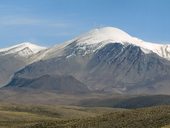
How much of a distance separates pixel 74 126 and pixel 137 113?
13.6 metres

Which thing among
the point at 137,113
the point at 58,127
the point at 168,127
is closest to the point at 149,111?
the point at 137,113

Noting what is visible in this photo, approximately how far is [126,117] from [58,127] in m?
13.5

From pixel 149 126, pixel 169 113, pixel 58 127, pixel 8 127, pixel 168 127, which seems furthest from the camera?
pixel 8 127

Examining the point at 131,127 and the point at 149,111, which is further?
the point at 149,111

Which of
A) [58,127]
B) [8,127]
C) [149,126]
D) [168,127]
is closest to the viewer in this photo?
[168,127]

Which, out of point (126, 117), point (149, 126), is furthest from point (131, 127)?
point (126, 117)

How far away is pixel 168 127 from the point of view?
86062mm

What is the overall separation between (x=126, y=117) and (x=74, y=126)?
34.6 ft

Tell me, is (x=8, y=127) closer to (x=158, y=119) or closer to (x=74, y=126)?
(x=74, y=126)

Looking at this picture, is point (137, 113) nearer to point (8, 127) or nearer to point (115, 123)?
point (115, 123)

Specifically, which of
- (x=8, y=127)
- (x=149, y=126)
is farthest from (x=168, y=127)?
(x=8, y=127)

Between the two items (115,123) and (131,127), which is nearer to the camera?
(131,127)

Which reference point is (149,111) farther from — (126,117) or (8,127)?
(8,127)

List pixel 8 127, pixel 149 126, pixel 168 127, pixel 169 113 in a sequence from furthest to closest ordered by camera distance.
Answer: pixel 8 127 → pixel 169 113 → pixel 149 126 → pixel 168 127
